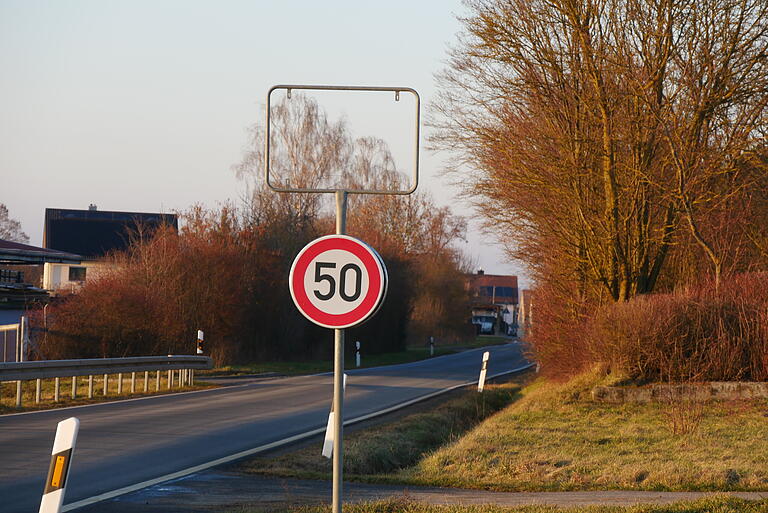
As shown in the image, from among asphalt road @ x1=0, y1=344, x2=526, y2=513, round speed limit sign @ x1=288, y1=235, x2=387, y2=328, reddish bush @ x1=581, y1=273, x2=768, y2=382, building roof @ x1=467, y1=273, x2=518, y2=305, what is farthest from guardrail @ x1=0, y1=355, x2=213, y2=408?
building roof @ x1=467, y1=273, x2=518, y2=305

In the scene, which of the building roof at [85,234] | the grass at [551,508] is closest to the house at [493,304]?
the building roof at [85,234]

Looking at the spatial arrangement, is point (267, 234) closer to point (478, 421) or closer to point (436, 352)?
point (436, 352)

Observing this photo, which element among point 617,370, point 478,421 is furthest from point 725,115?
point 478,421

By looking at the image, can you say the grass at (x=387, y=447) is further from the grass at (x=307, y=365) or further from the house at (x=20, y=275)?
the house at (x=20, y=275)

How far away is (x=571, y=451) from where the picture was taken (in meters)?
11.9

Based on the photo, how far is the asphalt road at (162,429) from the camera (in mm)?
9703

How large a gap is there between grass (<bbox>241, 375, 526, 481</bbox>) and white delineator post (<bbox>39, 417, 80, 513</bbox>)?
523 cm

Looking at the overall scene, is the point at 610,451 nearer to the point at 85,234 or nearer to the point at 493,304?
the point at 85,234

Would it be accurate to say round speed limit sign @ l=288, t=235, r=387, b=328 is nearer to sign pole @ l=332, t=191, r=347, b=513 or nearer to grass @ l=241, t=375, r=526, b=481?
sign pole @ l=332, t=191, r=347, b=513

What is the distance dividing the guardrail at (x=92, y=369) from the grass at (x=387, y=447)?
6.02 meters

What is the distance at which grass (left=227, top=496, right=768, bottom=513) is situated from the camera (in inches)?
302

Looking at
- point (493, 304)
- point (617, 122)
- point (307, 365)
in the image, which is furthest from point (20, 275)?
point (493, 304)

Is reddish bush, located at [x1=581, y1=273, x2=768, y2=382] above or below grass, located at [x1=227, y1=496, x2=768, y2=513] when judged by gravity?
above

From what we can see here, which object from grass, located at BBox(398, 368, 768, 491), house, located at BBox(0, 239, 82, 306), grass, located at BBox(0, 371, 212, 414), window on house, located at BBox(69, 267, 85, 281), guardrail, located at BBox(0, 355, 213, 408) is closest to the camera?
grass, located at BBox(398, 368, 768, 491)
